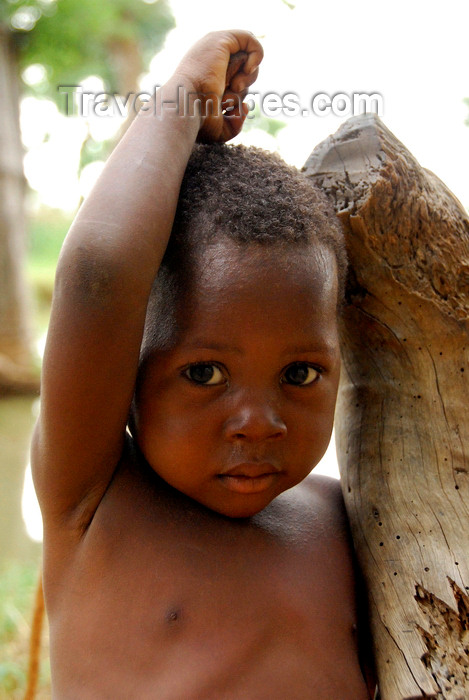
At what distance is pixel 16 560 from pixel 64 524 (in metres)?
2.95

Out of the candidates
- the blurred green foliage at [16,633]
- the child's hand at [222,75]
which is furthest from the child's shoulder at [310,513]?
the blurred green foliage at [16,633]

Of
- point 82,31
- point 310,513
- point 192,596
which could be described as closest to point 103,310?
point 192,596

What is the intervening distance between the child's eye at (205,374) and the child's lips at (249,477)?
14cm

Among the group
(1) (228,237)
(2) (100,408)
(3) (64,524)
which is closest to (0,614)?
(3) (64,524)

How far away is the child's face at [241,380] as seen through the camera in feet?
3.68

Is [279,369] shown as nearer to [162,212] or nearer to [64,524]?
[162,212]

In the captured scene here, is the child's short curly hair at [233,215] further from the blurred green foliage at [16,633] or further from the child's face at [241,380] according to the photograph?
the blurred green foliage at [16,633]

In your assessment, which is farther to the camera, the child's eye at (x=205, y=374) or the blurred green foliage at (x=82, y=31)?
the blurred green foliage at (x=82, y=31)

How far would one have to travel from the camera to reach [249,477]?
115 cm

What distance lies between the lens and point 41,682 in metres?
2.69

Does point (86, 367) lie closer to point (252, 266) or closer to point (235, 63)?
point (252, 266)

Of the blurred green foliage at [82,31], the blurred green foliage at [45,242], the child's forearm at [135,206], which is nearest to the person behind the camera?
the child's forearm at [135,206]

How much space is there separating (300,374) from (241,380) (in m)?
0.12

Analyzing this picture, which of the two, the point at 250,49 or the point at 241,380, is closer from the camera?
the point at 241,380
